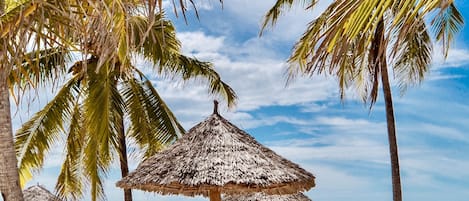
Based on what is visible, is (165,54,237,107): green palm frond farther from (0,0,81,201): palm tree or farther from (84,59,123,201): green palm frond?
(0,0,81,201): palm tree

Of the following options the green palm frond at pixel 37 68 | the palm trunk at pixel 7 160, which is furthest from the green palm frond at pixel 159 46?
the palm trunk at pixel 7 160

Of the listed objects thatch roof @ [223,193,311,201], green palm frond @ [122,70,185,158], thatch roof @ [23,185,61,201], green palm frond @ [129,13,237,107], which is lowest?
thatch roof @ [223,193,311,201]

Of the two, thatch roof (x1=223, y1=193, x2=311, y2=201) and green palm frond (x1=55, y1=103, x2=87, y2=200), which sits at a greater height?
green palm frond (x1=55, y1=103, x2=87, y2=200)

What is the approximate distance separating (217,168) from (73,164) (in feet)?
14.5

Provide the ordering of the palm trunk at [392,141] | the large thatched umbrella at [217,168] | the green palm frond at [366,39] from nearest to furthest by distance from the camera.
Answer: the green palm frond at [366,39] → the large thatched umbrella at [217,168] → the palm trunk at [392,141]

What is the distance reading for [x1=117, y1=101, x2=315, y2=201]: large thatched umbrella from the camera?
26.6ft

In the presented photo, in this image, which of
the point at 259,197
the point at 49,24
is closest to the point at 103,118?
the point at 259,197

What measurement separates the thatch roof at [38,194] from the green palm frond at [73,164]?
386 mm

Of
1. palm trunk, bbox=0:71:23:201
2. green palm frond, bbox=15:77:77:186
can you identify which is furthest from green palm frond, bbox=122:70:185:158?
palm trunk, bbox=0:71:23:201

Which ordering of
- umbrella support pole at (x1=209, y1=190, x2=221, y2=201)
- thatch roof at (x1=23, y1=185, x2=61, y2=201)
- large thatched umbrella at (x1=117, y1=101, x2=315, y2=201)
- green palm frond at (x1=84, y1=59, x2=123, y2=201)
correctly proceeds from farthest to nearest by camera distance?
thatch roof at (x1=23, y1=185, x2=61, y2=201) < green palm frond at (x1=84, y1=59, x2=123, y2=201) < umbrella support pole at (x1=209, y1=190, x2=221, y2=201) < large thatched umbrella at (x1=117, y1=101, x2=315, y2=201)

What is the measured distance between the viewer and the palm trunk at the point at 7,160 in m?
7.18

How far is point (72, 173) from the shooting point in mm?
11961

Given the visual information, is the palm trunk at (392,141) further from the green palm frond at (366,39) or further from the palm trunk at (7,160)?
the palm trunk at (7,160)

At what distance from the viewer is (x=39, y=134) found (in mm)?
10922
